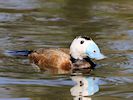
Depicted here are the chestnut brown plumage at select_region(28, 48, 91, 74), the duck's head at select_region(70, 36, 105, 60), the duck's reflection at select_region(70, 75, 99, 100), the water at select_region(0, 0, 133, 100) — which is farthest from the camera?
the chestnut brown plumage at select_region(28, 48, 91, 74)

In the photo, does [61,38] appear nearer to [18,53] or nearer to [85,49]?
[18,53]

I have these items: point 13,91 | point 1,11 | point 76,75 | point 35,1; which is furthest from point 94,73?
point 35,1

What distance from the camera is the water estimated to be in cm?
873

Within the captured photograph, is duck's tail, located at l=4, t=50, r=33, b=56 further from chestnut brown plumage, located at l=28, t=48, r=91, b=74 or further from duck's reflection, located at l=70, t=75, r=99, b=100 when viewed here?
duck's reflection, located at l=70, t=75, r=99, b=100

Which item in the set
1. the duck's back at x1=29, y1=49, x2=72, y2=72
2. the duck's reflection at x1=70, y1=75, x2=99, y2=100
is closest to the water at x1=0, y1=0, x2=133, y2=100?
the duck's reflection at x1=70, y1=75, x2=99, y2=100

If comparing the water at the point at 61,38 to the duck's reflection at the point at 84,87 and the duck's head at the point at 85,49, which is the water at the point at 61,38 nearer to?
the duck's reflection at the point at 84,87

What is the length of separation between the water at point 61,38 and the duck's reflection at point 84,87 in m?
0.08

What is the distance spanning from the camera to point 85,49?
10.3 m

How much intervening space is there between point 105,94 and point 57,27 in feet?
17.7

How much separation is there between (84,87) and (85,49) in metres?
1.48

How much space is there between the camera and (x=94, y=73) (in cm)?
1010

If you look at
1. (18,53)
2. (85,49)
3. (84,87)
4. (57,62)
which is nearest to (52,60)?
(57,62)

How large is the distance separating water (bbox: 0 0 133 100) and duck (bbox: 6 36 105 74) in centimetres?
23

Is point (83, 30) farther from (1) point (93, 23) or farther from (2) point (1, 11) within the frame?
(2) point (1, 11)
